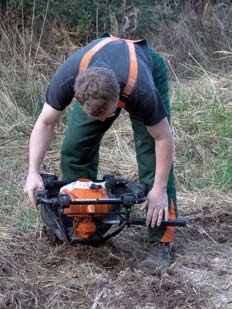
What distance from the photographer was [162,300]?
3758 millimetres

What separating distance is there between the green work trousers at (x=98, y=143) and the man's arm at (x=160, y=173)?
0.30m


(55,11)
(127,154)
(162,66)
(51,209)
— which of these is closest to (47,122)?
(51,209)

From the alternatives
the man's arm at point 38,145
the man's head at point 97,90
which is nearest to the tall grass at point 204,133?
the man's arm at point 38,145

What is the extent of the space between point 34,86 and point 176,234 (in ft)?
9.08

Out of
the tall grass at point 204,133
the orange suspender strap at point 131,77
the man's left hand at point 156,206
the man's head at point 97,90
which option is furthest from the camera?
the tall grass at point 204,133

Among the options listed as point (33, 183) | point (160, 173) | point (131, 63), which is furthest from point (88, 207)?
point (131, 63)

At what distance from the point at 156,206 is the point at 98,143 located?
59cm

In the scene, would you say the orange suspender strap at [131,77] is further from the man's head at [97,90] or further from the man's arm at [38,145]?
the man's arm at [38,145]

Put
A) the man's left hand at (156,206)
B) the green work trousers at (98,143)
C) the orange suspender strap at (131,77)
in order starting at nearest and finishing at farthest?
1. the orange suspender strap at (131,77)
2. the man's left hand at (156,206)
3. the green work trousers at (98,143)

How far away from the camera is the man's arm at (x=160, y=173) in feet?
12.3

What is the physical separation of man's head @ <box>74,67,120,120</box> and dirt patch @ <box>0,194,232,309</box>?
0.99 metres

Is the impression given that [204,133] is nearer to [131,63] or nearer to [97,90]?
[131,63]

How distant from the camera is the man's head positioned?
334cm

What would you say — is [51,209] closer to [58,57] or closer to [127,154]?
[127,154]
